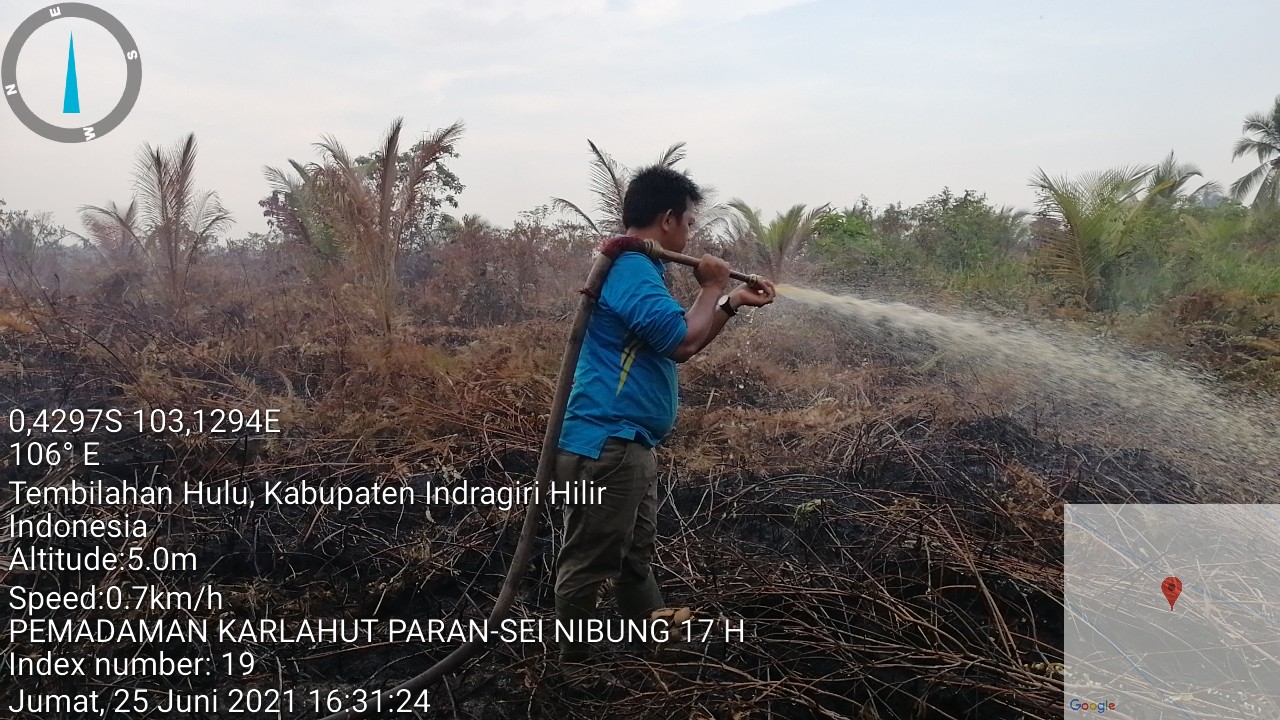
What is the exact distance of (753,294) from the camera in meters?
2.41

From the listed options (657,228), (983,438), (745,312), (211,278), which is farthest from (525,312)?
(657,228)

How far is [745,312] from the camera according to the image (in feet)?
31.8

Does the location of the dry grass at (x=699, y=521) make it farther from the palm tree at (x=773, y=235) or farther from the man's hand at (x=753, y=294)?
the palm tree at (x=773, y=235)

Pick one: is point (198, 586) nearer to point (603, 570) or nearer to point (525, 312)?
point (603, 570)

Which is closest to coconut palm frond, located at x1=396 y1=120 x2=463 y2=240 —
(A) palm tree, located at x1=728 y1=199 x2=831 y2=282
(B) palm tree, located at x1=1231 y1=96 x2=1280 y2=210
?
(A) palm tree, located at x1=728 y1=199 x2=831 y2=282

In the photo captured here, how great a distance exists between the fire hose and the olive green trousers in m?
0.06

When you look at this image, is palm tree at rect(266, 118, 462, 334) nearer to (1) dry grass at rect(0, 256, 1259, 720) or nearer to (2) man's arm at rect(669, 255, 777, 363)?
(1) dry grass at rect(0, 256, 1259, 720)

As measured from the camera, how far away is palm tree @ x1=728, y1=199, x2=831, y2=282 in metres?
10.1

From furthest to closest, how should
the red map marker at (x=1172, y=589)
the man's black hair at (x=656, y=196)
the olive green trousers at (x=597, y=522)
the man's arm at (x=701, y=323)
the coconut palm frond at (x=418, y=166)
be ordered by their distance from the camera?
the coconut palm frond at (x=418, y=166) < the red map marker at (x=1172, y=589) < the man's black hair at (x=656, y=196) < the olive green trousers at (x=597, y=522) < the man's arm at (x=701, y=323)

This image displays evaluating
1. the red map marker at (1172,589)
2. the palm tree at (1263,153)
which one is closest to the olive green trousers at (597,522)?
the red map marker at (1172,589)

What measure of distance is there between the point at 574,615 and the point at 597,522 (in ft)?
1.05

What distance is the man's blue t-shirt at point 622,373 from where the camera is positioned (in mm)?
2393

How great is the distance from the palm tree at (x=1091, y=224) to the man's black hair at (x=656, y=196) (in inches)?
311

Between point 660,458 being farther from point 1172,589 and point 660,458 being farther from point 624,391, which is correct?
point 1172,589
